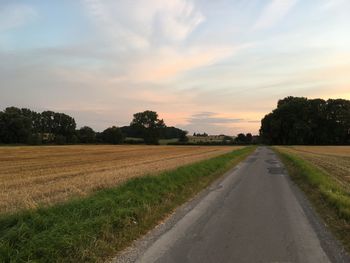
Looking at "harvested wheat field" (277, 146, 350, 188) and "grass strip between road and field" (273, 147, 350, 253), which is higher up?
"harvested wheat field" (277, 146, 350, 188)

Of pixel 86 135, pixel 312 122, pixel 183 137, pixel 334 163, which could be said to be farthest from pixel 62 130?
pixel 334 163

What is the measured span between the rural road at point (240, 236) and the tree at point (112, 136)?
141425 mm

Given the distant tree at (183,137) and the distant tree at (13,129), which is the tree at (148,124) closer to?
the distant tree at (183,137)

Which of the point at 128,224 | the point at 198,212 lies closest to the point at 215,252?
the point at 128,224

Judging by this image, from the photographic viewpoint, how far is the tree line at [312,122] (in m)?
153

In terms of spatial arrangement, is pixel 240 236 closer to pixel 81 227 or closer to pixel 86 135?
pixel 81 227

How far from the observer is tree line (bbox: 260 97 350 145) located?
15288 cm

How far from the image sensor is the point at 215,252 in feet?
24.9

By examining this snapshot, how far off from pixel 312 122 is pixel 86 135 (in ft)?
271

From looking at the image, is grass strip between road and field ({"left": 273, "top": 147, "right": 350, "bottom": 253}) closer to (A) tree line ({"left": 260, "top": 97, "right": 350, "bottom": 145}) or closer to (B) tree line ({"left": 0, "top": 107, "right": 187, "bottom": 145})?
(B) tree line ({"left": 0, "top": 107, "right": 187, "bottom": 145})

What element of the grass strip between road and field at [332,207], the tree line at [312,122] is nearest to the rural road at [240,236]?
the grass strip between road and field at [332,207]

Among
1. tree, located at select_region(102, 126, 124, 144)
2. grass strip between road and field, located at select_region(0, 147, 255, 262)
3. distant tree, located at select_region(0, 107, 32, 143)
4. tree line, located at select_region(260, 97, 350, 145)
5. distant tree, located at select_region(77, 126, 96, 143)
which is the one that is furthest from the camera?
tree, located at select_region(102, 126, 124, 144)

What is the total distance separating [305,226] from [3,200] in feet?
29.6

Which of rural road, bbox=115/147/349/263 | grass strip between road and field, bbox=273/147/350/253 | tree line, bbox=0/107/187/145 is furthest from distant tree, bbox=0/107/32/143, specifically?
rural road, bbox=115/147/349/263
